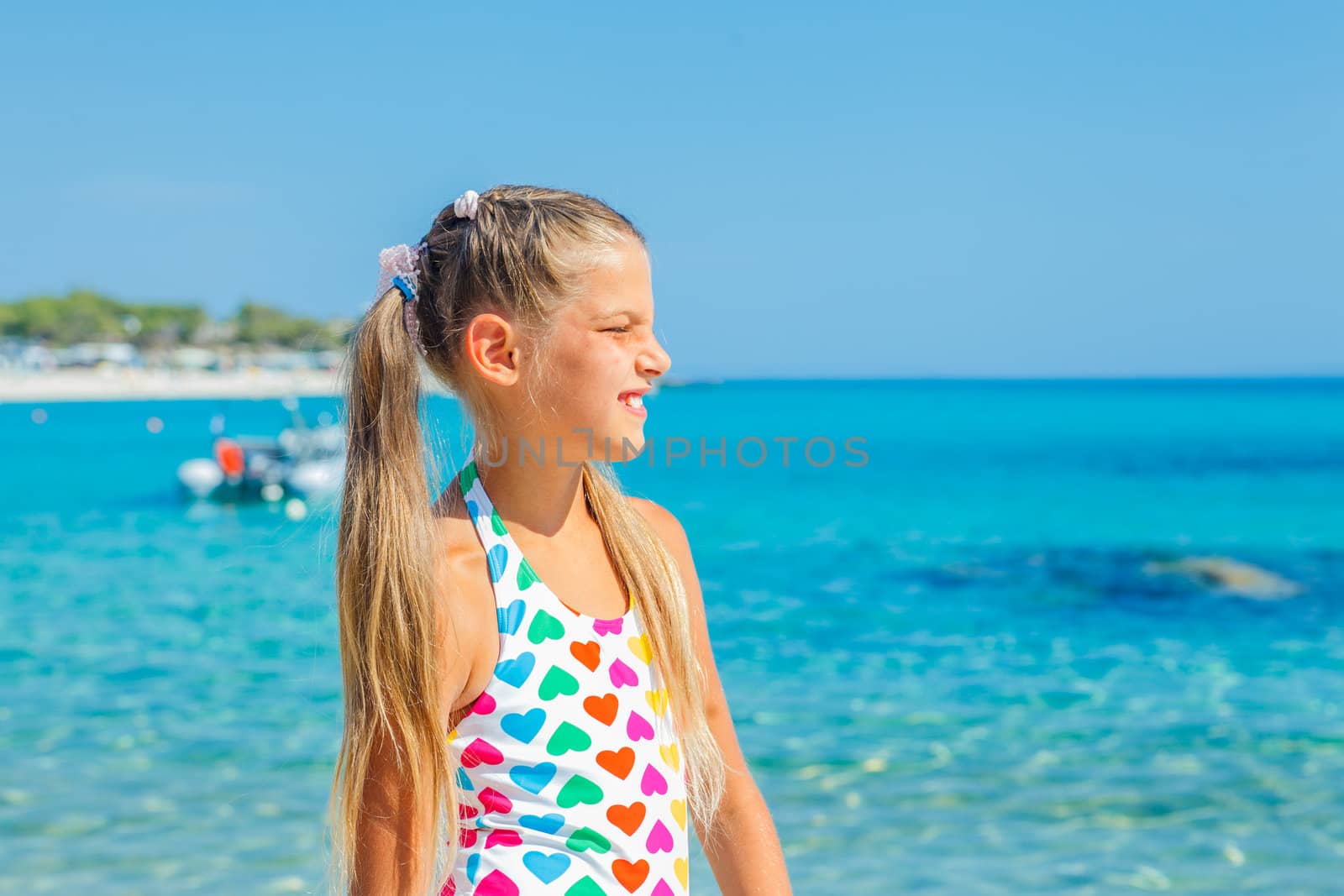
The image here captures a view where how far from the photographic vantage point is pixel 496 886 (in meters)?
1.32

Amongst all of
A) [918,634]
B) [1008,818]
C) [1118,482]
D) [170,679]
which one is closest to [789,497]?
[1118,482]

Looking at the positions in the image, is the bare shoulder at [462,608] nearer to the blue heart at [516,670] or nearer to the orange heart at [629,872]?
the blue heart at [516,670]

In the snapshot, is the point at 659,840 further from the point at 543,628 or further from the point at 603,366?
the point at 603,366

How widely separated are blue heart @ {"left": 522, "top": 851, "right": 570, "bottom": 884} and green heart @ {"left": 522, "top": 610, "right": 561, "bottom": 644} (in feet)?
0.79

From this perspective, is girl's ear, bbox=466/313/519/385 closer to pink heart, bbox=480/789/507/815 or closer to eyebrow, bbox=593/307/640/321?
eyebrow, bbox=593/307/640/321

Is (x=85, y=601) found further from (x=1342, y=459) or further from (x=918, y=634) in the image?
(x=1342, y=459)

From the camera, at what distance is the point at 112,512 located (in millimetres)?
20375

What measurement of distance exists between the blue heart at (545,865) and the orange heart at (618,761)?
114 mm

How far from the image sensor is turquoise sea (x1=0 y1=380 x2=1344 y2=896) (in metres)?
4.81

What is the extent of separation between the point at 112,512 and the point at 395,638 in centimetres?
2131

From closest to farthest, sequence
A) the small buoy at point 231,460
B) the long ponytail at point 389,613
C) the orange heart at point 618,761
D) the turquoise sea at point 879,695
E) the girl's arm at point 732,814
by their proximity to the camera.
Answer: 1. the long ponytail at point 389,613
2. the orange heart at point 618,761
3. the girl's arm at point 732,814
4. the turquoise sea at point 879,695
5. the small buoy at point 231,460

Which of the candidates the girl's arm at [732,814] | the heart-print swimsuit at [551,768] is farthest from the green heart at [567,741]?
the girl's arm at [732,814]

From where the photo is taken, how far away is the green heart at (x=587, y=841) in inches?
52.9

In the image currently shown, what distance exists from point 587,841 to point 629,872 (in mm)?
65
